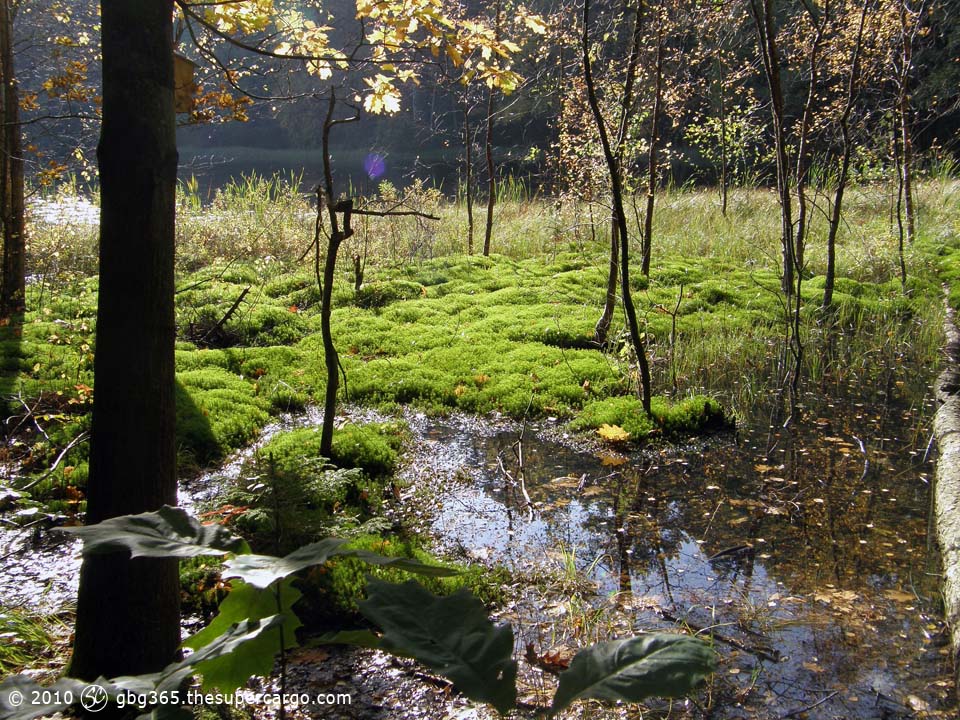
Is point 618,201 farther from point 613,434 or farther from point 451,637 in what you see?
point 451,637

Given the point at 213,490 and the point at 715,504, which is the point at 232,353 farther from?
the point at 715,504

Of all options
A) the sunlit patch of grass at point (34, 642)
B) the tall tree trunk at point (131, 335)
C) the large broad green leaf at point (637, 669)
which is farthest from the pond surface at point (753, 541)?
the large broad green leaf at point (637, 669)

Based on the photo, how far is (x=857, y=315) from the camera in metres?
7.89

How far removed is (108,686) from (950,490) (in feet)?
13.7

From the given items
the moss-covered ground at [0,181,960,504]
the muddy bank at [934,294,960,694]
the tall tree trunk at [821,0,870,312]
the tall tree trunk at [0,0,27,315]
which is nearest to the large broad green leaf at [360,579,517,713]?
the muddy bank at [934,294,960,694]

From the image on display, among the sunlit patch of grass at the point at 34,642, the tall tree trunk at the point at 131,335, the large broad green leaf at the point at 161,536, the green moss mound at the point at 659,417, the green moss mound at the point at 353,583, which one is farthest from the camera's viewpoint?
the green moss mound at the point at 659,417

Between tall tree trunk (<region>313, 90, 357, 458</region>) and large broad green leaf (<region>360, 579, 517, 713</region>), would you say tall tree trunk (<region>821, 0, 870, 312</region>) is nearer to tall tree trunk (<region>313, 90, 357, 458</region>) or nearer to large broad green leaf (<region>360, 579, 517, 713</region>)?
tall tree trunk (<region>313, 90, 357, 458</region>)

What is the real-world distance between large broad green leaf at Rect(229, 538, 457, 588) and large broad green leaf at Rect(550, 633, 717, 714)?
0.19 metres

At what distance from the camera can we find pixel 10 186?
A: 23.0 feet

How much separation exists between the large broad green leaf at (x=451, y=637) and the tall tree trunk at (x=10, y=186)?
7.10m

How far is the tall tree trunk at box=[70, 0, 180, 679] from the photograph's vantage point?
6.74ft

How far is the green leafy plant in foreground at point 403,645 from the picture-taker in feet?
2.67

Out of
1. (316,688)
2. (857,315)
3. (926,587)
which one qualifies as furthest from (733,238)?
(316,688)

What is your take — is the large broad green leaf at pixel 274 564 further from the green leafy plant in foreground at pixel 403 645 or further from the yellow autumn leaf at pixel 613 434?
the yellow autumn leaf at pixel 613 434
